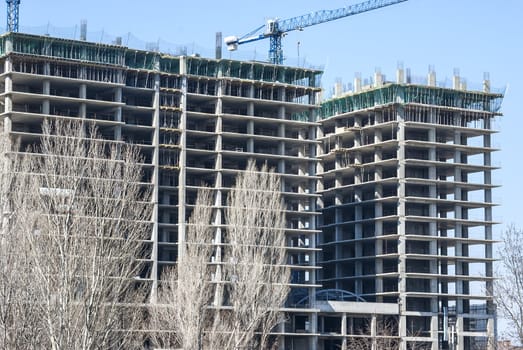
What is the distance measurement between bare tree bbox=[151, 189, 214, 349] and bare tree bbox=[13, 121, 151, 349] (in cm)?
1355

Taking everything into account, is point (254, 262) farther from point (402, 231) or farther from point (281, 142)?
point (402, 231)

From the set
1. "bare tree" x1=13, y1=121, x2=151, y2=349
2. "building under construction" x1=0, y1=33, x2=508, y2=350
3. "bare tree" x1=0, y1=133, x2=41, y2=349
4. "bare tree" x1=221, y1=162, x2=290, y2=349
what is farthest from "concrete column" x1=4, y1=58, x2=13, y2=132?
"bare tree" x1=0, y1=133, x2=41, y2=349

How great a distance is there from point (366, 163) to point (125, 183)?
67.0m

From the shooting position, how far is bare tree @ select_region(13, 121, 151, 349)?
84562 millimetres

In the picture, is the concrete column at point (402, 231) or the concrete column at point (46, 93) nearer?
the concrete column at point (46, 93)

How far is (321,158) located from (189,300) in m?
57.5

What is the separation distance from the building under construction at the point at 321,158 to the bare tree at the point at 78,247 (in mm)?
35196

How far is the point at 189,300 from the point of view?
11031cm

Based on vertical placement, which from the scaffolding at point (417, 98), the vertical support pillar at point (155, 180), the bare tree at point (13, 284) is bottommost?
the bare tree at point (13, 284)

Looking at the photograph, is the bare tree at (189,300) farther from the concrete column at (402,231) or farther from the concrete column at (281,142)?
the concrete column at (402,231)

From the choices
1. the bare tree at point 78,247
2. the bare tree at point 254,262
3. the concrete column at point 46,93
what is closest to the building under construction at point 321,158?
the concrete column at point 46,93

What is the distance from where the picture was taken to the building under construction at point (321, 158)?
134625 mm

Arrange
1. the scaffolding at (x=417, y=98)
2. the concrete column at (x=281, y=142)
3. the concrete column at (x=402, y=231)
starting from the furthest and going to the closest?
the scaffolding at (x=417, y=98) < the concrete column at (x=402, y=231) < the concrete column at (x=281, y=142)

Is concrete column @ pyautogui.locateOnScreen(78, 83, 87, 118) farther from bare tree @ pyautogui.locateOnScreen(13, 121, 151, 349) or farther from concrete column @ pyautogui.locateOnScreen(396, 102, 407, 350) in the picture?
concrete column @ pyautogui.locateOnScreen(396, 102, 407, 350)
